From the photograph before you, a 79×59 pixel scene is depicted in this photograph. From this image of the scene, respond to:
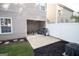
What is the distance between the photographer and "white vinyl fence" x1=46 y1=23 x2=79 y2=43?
7.09 feet

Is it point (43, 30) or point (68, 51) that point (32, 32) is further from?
point (68, 51)

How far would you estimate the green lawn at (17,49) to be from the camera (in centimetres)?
222

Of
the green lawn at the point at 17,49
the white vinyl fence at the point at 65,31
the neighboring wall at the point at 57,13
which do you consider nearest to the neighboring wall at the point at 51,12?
the neighboring wall at the point at 57,13

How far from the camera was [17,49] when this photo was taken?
223cm

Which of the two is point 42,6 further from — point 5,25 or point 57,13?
point 5,25

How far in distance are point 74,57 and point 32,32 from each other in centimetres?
86

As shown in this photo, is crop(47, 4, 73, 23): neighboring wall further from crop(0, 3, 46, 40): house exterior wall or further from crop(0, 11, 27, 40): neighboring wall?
crop(0, 11, 27, 40): neighboring wall

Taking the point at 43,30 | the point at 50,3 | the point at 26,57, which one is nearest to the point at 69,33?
the point at 43,30

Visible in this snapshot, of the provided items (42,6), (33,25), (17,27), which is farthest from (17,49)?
(42,6)

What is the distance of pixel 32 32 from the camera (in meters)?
2.28

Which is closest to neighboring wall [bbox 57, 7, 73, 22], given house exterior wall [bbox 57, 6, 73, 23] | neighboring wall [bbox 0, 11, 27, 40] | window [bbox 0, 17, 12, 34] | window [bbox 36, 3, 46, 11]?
house exterior wall [bbox 57, 6, 73, 23]

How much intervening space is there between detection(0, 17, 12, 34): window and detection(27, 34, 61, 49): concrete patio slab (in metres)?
0.38

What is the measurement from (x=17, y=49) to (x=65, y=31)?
0.90 metres

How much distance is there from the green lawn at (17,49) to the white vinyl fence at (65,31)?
49 cm
